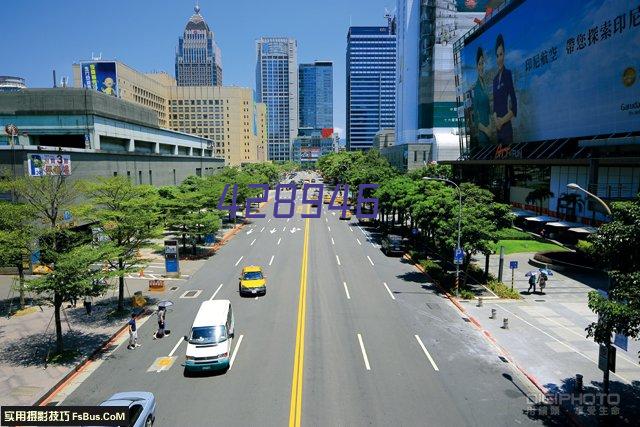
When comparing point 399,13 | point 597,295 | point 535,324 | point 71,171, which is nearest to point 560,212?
point 535,324

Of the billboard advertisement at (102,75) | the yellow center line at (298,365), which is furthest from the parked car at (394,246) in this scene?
the billboard advertisement at (102,75)

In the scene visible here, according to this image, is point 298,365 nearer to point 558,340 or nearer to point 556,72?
point 558,340

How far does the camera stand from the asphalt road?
1516cm

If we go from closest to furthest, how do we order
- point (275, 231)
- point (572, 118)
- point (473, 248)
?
point (473, 248), point (572, 118), point (275, 231)

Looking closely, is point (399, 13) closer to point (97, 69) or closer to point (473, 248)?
point (97, 69)

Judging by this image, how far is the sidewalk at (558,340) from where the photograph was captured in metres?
17.4

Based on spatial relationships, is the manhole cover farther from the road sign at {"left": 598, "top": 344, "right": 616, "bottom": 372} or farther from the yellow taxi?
the road sign at {"left": 598, "top": 344, "right": 616, "bottom": 372}

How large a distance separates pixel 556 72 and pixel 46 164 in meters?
52.6

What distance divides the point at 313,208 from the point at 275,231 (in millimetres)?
27322

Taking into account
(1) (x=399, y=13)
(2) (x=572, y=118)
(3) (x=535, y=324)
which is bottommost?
(3) (x=535, y=324)

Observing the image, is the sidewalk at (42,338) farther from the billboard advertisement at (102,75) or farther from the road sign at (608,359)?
the billboard advertisement at (102,75)

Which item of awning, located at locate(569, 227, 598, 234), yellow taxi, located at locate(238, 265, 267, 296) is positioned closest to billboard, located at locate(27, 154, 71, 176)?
yellow taxi, located at locate(238, 265, 267, 296)

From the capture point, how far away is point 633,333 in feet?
42.9

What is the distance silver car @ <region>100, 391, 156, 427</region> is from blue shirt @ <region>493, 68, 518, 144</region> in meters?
60.5
